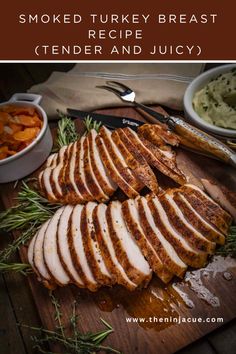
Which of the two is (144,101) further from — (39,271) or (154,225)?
(39,271)

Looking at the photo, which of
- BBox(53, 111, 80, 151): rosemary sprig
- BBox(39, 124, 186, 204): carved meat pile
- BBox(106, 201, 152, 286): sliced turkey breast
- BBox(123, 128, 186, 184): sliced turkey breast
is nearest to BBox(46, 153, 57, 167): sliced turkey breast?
BBox(39, 124, 186, 204): carved meat pile

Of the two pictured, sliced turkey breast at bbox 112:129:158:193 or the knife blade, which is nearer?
sliced turkey breast at bbox 112:129:158:193

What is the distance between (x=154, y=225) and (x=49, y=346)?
0.84 metres

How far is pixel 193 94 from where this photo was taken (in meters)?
2.81

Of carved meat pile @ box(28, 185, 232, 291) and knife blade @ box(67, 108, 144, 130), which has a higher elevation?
knife blade @ box(67, 108, 144, 130)

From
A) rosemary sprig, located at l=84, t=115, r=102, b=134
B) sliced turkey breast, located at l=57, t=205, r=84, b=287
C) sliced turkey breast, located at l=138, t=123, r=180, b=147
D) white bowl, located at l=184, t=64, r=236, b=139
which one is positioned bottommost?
sliced turkey breast, located at l=57, t=205, r=84, b=287

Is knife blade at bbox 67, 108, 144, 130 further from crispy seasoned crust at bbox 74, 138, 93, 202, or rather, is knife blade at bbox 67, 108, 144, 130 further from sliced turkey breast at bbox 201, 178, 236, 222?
sliced turkey breast at bbox 201, 178, 236, 222

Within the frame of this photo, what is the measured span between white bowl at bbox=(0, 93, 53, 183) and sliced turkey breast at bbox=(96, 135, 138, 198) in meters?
0.43

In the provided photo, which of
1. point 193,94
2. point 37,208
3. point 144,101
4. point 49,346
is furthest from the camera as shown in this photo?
point 144,101

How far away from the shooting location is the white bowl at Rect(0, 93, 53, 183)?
2.66 metres

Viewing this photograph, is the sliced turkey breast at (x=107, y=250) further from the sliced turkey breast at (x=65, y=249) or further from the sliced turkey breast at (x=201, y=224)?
the sliced turkey breast at (x=201, y=224)
